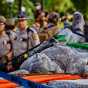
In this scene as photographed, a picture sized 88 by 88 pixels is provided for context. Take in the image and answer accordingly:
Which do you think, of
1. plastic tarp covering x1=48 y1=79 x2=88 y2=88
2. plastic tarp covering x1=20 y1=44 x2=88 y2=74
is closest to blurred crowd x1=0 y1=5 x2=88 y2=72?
plastic tarp covering x1=20 y1=44 x2=88 y2=74

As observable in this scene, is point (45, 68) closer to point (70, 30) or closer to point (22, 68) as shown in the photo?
point (22, 68)

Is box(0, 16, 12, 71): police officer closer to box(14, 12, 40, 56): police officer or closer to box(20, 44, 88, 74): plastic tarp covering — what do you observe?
box(14, 12, 40, 56): police officer

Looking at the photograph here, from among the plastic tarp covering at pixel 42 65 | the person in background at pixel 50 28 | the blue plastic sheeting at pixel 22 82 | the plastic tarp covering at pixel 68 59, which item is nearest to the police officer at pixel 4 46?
the person in background at pixel 50 28

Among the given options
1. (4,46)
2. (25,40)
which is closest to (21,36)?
(25,40)

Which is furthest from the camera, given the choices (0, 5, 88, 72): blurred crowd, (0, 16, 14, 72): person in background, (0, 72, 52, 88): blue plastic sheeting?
(0, 5, 88, 72): blurred crowd

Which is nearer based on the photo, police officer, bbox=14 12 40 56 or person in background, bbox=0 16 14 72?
person in background, bbox=0 16 14 72

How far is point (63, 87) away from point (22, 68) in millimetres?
1769

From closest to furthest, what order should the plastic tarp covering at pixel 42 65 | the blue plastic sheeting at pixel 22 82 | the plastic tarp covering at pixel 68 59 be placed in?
the blue plastic sheeting at pixel 22 82
the plastic tarp covering at pixel 42 65
the plastic tarp covering at pixel 68 59

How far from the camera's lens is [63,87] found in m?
6.90

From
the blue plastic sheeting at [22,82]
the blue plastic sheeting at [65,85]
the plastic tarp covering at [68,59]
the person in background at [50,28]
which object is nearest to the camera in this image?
the blue plastic sheeting at [22,82]

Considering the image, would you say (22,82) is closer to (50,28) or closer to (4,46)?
(4,46)

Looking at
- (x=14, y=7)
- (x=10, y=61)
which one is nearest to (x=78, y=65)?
(x=10, y=61)

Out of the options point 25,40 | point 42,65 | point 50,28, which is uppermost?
point 50,28

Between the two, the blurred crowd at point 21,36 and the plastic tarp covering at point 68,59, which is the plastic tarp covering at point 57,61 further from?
the blurred crowd at point 21,36
